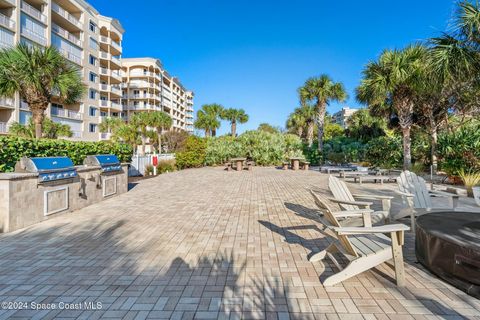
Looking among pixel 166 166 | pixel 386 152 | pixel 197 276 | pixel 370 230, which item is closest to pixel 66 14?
pixel 166 166

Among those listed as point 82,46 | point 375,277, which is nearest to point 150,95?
point 82,46

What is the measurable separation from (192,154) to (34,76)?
42.3 ft

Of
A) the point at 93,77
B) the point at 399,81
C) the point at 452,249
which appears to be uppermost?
the point at 93,77

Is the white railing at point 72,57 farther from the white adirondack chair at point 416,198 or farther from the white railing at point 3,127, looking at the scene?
the white adirondack chair at point 416,198

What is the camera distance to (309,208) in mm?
6871

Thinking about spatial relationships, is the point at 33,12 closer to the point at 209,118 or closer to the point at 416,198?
the point at 209,118

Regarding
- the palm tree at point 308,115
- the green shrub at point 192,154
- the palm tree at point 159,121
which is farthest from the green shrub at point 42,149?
the palm tree at point 159,121

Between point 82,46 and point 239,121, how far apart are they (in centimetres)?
2611

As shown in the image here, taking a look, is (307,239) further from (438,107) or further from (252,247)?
(438,107)

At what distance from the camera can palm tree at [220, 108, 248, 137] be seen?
45.2 meters

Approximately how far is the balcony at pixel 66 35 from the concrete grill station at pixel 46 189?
31.9m

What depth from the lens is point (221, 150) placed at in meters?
23.0

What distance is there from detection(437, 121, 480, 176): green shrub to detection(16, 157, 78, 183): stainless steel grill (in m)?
14.1

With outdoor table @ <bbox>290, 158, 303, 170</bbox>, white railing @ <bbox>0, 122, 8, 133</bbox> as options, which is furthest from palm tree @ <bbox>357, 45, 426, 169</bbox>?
white railing @ <bbox>0, 122, 8, 133</bbox>
